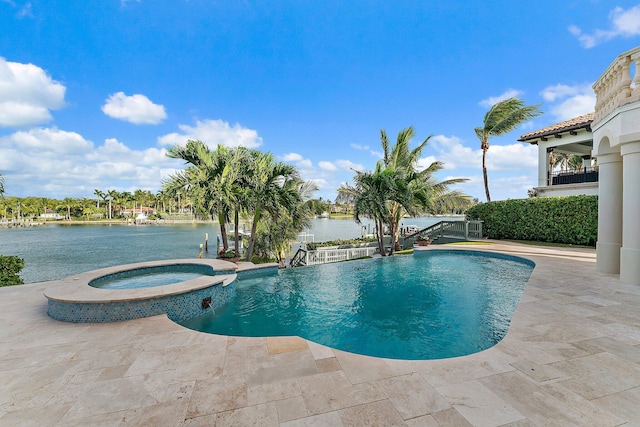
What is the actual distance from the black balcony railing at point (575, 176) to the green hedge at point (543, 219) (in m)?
3.28

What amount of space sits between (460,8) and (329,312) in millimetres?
13473

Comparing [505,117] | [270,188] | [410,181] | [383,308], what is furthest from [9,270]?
[505,117]

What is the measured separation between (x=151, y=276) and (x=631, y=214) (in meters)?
12.7

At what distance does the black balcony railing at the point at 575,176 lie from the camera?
49.1ft

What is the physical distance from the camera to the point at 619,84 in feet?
20.0

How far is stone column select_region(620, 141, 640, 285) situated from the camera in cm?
596

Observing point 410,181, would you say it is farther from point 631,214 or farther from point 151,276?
point 151,276

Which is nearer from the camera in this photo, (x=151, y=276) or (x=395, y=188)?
(x=151, y=276)

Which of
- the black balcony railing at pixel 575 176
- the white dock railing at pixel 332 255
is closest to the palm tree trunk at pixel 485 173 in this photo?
the black balcony railing at pixel 575 176

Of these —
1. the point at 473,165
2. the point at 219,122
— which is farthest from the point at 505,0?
the point at 219,122

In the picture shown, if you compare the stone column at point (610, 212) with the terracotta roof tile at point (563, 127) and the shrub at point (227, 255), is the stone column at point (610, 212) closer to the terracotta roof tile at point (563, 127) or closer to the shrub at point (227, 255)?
the terracotta roof tile at point (563, 127)

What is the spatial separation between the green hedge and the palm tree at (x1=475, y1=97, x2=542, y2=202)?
2114mm

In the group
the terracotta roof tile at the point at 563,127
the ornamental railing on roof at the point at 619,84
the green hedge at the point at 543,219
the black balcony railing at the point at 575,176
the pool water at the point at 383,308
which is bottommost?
the pool water at the point at 383,308

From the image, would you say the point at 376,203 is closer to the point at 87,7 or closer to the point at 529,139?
the point at 529,139
